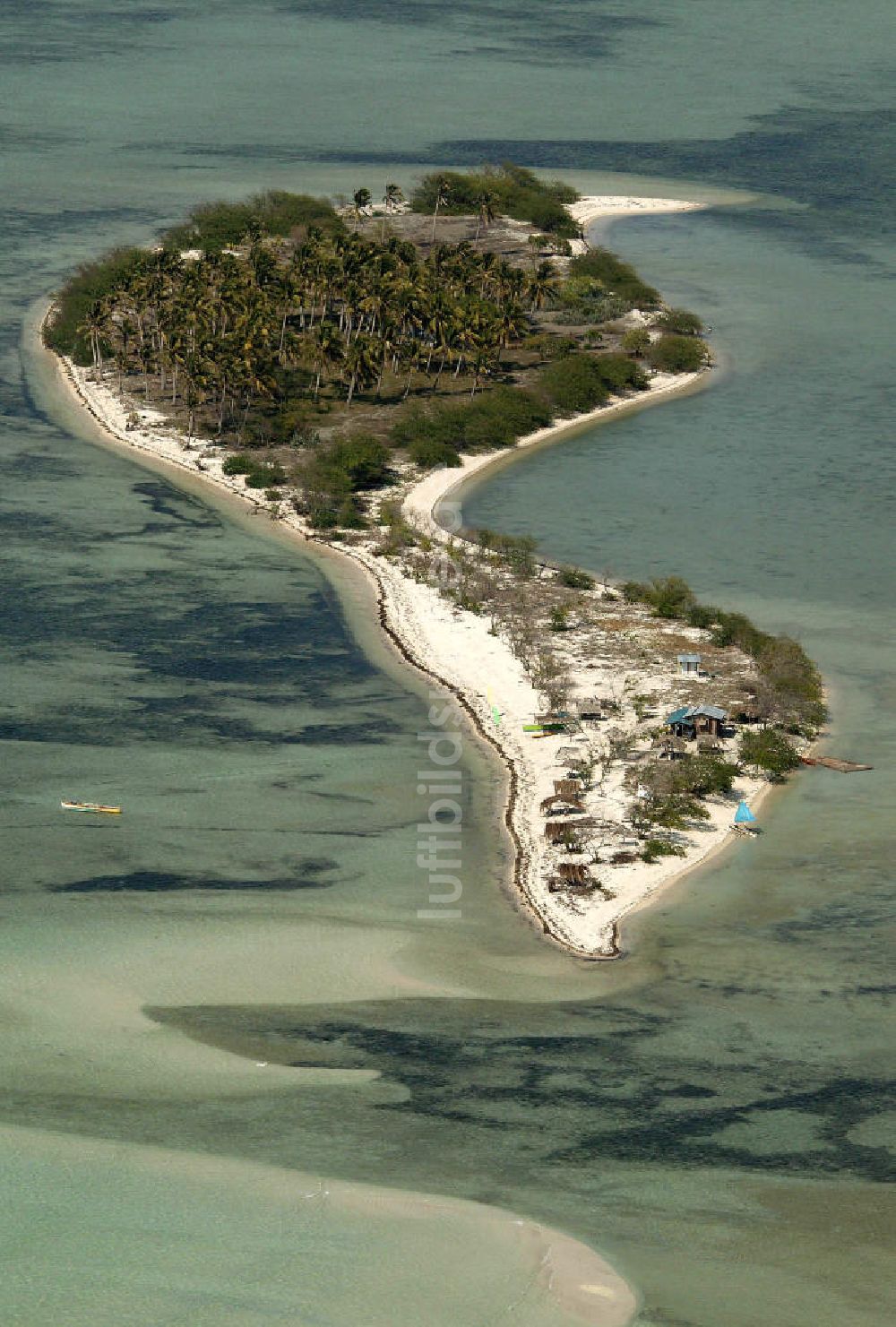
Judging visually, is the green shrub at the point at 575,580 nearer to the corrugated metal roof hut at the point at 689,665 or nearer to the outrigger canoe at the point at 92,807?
the corrugated metal roof hut at the point at 689,665

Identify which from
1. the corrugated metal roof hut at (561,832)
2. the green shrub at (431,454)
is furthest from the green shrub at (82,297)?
the corrugated metal roof hut at (561,832)

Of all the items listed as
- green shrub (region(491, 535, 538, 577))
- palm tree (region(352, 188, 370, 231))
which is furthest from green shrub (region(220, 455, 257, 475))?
palm tree (region(352, 188, 370, 231))

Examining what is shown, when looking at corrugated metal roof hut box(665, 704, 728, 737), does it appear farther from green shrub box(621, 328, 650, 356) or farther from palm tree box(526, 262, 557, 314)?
palm tree box(526, 262, 557, 314)

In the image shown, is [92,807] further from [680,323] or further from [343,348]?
[680,323]

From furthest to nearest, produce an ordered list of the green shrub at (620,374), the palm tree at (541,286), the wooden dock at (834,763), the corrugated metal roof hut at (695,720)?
the palm tree at (541,286), the green shrub at (620,374), the corrugated metal roof hut at (695,720), the wooden dock at (834,763)

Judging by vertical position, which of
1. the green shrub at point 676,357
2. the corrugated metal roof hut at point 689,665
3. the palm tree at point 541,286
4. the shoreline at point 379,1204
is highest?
the palm tree at point 541,286

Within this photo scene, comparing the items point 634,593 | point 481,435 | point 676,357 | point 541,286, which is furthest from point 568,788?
point 541,286

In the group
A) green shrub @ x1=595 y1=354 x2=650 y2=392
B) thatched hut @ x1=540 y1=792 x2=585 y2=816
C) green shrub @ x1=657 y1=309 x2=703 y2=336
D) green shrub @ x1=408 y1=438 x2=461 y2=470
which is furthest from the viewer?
green shrub @ x1=657 y1=309 x2=703 y2=336
